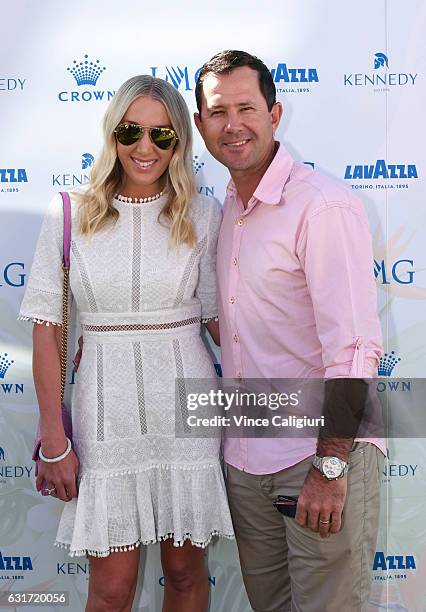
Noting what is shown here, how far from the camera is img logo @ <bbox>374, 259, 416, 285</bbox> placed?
124 inches

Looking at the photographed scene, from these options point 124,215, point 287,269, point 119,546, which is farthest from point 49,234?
point 119,546

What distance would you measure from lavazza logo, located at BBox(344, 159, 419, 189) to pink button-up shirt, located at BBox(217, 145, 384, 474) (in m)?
0.77

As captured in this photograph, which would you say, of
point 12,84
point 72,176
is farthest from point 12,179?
point 12,84

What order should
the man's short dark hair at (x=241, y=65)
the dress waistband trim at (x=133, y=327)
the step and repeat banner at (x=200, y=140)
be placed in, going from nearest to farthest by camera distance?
the man's short dark hair at (x=241, y=65)
the dress waistband trim at (x=133, y=327)
the step and repeat banner at (x=200, y=140)

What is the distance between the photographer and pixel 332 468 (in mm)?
2092

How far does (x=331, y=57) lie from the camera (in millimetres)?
3047

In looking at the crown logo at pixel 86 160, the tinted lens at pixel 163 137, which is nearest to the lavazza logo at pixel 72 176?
the crown logo at pixel 86 160

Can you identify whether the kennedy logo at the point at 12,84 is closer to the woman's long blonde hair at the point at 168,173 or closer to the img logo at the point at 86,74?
the img logo at the point at 86,74

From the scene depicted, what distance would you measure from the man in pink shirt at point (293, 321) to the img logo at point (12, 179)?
3.16 ft

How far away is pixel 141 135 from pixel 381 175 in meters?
1.12

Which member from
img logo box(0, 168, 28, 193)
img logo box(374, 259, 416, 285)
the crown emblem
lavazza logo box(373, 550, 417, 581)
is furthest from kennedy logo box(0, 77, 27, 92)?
lavazza logo box(373, 550, 417, 581)

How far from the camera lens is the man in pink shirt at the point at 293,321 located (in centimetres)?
210

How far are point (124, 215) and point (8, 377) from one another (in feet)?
3.53

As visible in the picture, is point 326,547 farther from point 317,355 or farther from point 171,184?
point 171,184
